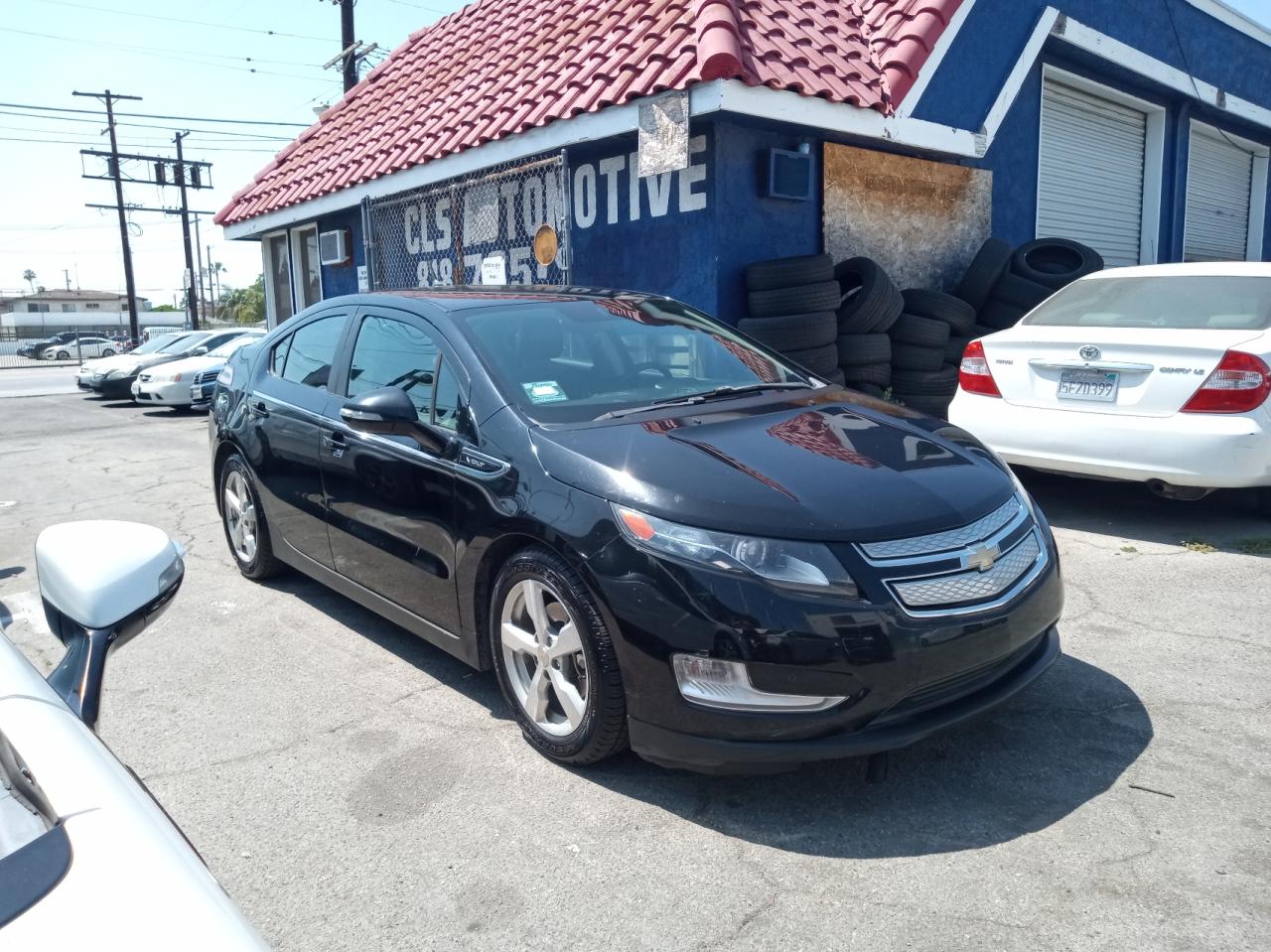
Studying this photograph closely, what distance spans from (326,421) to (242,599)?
4.49 feet

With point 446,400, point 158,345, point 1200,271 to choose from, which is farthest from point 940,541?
point 158,345

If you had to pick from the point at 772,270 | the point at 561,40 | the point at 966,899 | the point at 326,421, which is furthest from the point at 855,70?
the point at 966,899

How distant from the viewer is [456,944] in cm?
238

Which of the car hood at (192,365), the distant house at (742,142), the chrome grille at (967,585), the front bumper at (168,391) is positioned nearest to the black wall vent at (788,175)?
the distant house at (742,142)

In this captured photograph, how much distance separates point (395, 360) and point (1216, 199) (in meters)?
15.0

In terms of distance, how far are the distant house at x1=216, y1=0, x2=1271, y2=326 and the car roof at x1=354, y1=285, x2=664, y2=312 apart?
2.80 metres

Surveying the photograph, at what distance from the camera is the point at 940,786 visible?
3035mm

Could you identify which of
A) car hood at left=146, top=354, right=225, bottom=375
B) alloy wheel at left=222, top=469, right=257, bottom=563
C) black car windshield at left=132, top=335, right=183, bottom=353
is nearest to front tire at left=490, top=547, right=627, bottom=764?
alloy wheel at left=222, top=469, right=257, bottom=563

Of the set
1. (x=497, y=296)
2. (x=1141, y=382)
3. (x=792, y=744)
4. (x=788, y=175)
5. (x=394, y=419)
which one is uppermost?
(x=788, y=175)

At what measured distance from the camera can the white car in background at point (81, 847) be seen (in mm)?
1078

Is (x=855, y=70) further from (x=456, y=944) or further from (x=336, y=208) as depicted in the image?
(x=456, y=944)

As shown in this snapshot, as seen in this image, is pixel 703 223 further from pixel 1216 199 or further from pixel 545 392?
pixel 1216 199

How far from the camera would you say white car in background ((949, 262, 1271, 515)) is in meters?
5.14

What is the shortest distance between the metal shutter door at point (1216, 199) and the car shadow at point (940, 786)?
42.9ft
